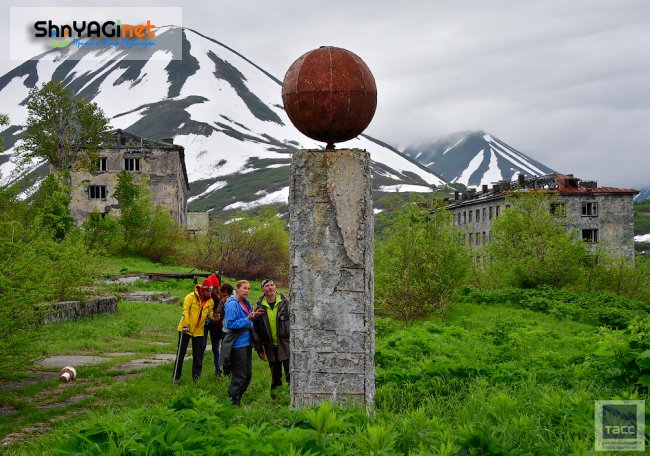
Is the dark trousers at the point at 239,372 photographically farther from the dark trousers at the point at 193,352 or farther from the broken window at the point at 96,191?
the broken window at the point at 96,191

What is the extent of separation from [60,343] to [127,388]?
17.9ft

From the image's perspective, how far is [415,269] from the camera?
21.9 m

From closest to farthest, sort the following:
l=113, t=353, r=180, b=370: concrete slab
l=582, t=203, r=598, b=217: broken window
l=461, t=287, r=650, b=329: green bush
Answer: l=113, t=353, r=180, b=370: concrete slab
l=461, t=287, r=650, b=329: green bush
l=582, t=203, r=598, b=217: broken window

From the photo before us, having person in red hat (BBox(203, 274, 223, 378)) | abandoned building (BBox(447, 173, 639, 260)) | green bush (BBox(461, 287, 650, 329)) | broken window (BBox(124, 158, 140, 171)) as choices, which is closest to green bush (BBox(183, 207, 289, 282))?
broken window (BBox(124, 158, 140, 171))

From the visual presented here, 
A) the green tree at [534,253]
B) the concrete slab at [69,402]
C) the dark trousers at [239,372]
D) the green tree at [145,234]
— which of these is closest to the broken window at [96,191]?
the green tree at [145,234]

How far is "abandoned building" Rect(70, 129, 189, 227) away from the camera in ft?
184

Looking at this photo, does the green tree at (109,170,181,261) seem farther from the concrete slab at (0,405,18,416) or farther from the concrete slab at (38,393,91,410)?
the concrete slab at (0,405,18,416)

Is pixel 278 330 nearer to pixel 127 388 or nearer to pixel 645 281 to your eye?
pixel 127 388

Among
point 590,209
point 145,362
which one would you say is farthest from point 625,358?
point 590,209

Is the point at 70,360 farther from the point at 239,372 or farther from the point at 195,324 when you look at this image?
the point at 239,372

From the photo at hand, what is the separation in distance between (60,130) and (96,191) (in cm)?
592

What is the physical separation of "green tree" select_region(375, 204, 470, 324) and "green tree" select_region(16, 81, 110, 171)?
131 ft

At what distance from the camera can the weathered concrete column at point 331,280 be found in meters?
5.97

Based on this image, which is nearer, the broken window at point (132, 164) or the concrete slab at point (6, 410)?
the concrete slab at point (6, 410)
